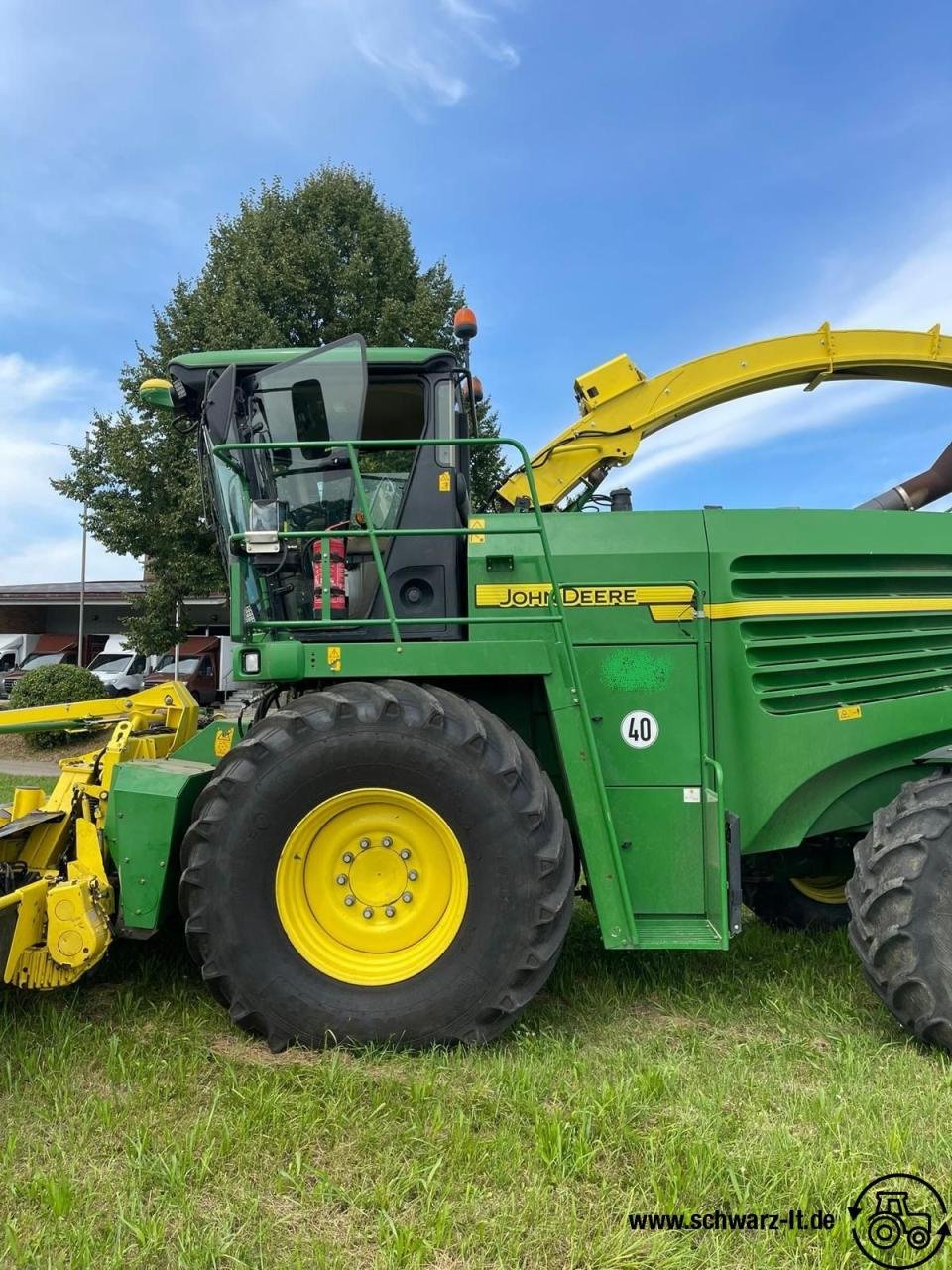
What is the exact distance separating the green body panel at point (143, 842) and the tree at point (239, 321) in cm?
1159

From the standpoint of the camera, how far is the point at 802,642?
413cm

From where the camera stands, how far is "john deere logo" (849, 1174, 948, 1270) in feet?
7.82

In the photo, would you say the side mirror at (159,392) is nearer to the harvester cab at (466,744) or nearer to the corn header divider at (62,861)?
the harvester cab at (466,744)

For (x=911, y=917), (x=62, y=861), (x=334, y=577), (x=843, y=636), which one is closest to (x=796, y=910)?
(x=911, y=917)

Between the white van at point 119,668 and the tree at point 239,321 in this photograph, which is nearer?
the tree at point 239,321

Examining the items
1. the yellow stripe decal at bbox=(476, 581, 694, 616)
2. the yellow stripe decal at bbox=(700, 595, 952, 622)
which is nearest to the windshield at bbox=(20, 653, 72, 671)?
the yellow stripe decal at bbox=(476, 581, 694, 616)

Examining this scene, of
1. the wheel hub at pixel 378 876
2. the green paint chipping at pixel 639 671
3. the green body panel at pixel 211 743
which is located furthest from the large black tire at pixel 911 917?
the green body panel at pixel 211 743

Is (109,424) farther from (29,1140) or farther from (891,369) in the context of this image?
(29,1140)

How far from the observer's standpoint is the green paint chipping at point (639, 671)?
4012 millimetres

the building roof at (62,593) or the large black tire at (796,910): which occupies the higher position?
the building roof at (62,593)

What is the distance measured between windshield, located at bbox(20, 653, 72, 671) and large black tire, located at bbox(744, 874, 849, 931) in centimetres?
3193

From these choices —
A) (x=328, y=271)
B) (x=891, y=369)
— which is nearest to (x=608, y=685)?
(x=891, y=369)

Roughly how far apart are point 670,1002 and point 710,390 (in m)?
3.53

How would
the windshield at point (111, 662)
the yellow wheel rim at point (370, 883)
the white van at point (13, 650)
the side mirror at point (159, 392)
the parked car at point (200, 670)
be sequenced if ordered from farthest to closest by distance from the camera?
1. the white van at point (13, 650)
2. the windshield at point (111, 662)
3. the parked car at point (200, 670)
4. the side mirror at point (159, 392)
5. the yellow wheel rim at point (370, 883)
